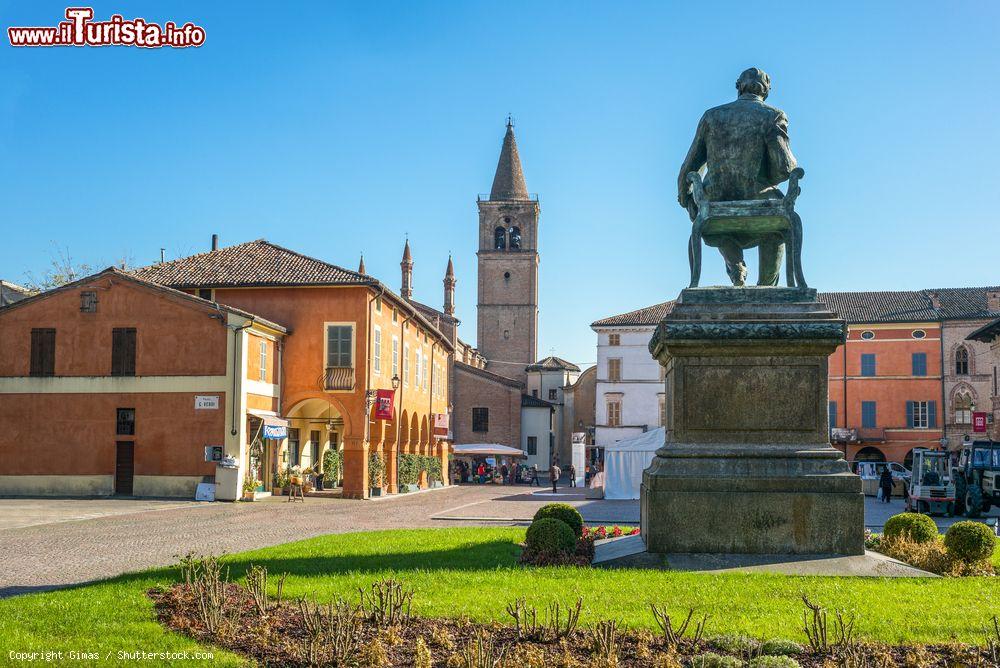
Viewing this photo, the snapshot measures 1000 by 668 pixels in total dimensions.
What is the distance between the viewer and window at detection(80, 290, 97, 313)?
3158cm

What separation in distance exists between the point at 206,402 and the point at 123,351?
3538 millimetres

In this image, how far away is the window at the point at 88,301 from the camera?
3158 cm

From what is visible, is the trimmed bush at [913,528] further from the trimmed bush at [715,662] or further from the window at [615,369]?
the window at [615,369]

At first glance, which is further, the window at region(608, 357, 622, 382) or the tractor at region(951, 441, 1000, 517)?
the window at region(608, 357, 622, 382)

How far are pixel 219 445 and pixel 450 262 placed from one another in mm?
65016

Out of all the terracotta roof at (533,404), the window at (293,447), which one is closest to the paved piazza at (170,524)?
the window at (293,447)

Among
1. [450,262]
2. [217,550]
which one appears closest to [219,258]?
[217,550]

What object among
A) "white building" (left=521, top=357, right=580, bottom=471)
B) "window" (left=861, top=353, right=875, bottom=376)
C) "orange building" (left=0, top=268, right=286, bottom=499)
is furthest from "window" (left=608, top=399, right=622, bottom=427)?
"orange building" (left=0, top=268, right=286, bottom=499)

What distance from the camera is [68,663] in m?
5.65

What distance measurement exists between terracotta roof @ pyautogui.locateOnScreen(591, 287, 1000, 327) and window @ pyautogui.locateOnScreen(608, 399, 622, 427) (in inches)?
235

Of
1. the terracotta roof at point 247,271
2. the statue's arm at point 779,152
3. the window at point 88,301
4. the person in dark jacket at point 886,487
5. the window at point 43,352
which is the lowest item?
the person in dark jacket at point 886,487

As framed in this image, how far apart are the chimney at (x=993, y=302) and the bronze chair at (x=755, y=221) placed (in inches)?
2148

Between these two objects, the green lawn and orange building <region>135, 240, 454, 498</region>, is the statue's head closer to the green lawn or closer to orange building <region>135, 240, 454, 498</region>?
the green lawn

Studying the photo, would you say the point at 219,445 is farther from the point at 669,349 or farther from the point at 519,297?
the point at 519,297
